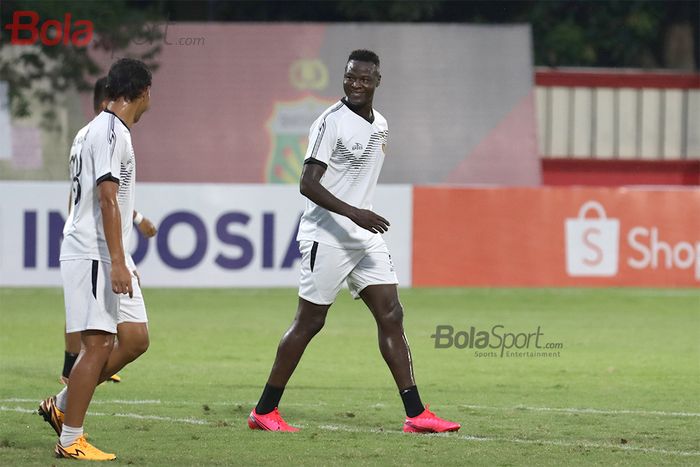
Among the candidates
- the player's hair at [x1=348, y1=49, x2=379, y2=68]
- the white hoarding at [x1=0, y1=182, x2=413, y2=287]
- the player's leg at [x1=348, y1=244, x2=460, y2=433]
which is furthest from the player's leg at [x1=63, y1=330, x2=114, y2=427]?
the white hoarding at [x1=0, y1=182, x2=413, y2=287]

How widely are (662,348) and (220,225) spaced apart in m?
7.16

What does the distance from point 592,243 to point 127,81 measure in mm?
12986

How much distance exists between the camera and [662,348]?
13.8m

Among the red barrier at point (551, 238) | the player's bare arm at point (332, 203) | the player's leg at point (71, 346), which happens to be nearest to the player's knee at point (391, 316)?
the player's bare arm at point (332, 203)

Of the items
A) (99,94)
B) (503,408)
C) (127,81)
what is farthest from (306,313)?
(99,94)

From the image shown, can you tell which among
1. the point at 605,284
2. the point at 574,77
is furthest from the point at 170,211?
the point at 574,77

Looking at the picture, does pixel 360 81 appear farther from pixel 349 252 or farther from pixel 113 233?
pixel 113 233

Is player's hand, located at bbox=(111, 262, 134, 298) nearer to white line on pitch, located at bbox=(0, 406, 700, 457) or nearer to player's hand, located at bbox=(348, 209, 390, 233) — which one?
player's hand, located at bbox=(348, 209, 390, 233)

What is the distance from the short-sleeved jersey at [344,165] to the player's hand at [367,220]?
0.32m

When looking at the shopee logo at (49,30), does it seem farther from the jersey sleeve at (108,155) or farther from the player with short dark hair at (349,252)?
the jersey sleeve at (108,155)

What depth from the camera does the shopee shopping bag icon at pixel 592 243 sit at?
1975cm

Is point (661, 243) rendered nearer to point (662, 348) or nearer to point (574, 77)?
point (662, 348)

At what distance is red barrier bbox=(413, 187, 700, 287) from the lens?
64.7ft

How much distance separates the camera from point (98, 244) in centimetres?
752
